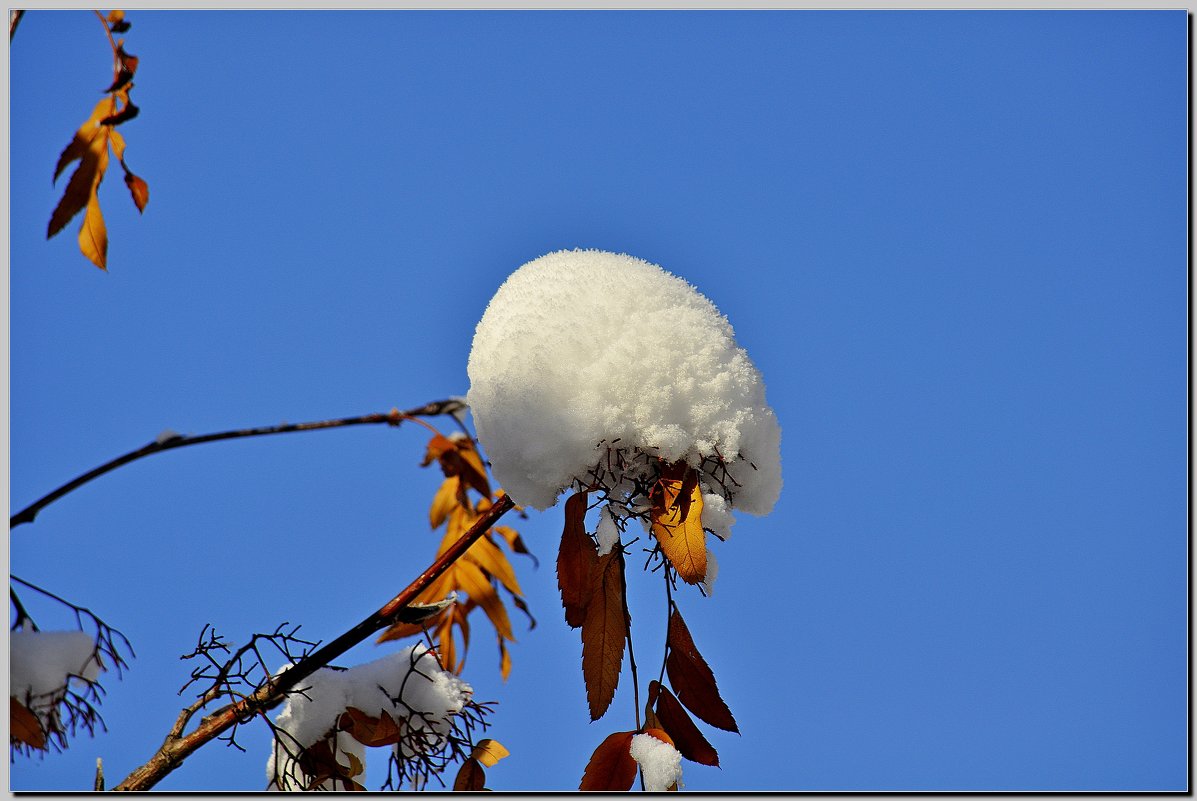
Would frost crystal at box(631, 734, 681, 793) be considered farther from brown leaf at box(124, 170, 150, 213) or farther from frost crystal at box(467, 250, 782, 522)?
brown leaf at box(124, 170, 150, 213)

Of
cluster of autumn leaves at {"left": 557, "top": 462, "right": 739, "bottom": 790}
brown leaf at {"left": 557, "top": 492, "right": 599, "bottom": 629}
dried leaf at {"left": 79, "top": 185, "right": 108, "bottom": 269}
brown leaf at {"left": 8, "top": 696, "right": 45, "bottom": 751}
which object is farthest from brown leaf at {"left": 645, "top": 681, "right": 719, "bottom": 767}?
dried leaf at {"left": 79, "top": 185, "right": 108, "bottom": 269}

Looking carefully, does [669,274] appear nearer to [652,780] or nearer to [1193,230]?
[652,780]

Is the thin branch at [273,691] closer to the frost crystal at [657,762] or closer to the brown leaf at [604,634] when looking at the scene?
the brown leaf at [604,634]

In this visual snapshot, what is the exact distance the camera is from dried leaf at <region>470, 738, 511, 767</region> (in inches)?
43.0

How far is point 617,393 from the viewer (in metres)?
0.88

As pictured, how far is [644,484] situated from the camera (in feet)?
2.99

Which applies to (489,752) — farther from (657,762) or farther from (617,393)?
(617,393)

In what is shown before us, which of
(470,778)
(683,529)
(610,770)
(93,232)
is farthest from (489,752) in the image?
(93,232)

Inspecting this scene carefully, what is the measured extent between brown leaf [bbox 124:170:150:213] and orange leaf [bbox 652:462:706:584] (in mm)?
793

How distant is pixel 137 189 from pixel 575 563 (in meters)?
0.78

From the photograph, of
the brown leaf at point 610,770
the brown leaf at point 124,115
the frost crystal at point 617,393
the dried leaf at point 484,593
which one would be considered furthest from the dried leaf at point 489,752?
the brown leaf at point 124,115

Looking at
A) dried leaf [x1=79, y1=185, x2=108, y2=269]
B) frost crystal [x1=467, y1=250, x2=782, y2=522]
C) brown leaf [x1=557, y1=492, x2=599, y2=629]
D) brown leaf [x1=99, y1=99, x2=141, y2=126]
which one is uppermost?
brown leaf [x1=99, y1=99, x2=141, y2=126]

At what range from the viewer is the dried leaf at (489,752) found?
3.59ft

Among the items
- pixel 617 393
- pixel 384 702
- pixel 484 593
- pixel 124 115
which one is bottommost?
pixel 384 702
